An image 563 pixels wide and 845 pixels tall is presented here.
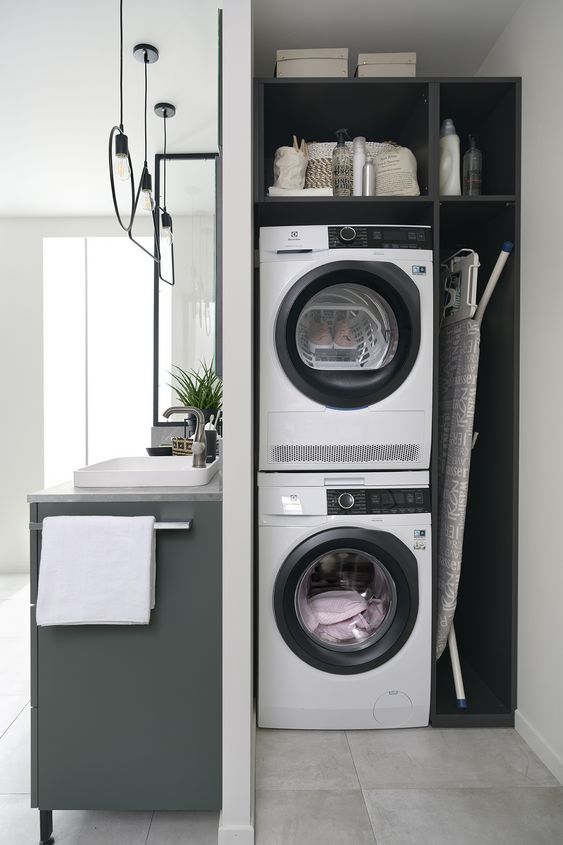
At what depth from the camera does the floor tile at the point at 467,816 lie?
1606 millimetres

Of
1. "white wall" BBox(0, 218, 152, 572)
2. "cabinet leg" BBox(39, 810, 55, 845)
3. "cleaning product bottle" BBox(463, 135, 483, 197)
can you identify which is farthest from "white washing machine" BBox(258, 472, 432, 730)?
"white wall" BBox(0, 218, 152, 572)

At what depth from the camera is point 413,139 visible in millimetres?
2309

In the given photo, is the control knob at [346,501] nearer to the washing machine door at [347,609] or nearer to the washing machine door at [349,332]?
the washing machine door at [347,609]

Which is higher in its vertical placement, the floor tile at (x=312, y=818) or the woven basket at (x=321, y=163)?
the woven basket at (x=321, y=163)

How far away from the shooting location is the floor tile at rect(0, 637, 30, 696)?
253 centimetres

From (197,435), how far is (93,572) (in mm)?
560

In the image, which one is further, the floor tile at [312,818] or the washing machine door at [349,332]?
the washing machine door at [349,332]

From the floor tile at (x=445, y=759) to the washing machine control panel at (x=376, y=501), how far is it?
819 millimetres

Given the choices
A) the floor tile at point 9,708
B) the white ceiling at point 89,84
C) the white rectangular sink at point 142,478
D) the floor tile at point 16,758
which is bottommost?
the floor tile at point 9,708

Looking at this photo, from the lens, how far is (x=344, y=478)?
6.92ft

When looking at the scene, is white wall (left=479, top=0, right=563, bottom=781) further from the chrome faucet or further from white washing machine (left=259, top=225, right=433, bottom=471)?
the chrome faucet

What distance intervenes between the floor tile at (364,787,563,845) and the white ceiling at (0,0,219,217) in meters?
2.85

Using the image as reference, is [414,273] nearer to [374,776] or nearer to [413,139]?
[413,139]

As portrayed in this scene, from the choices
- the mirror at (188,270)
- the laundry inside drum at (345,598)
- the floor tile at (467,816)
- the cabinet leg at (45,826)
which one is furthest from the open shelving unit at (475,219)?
the cabinet leg at (45,826)
